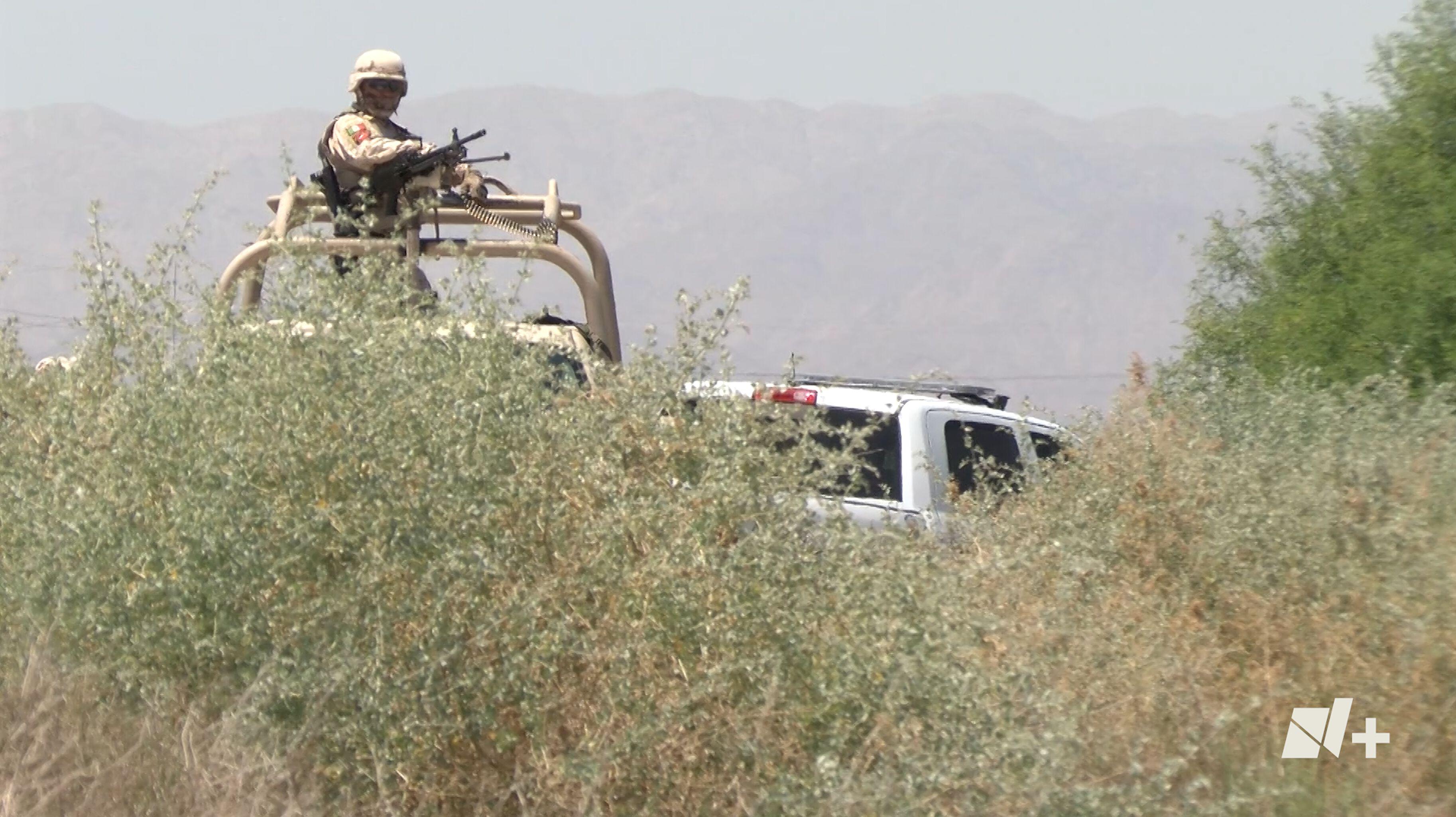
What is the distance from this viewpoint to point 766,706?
4.68 meters

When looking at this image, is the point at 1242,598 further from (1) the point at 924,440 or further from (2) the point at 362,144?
(2) the point at 362,144

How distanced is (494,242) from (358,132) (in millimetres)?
1139

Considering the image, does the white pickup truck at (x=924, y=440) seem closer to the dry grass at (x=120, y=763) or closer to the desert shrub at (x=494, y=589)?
the desert shrub at (x=494, y=589)

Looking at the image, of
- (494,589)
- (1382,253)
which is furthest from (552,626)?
(1382,253)

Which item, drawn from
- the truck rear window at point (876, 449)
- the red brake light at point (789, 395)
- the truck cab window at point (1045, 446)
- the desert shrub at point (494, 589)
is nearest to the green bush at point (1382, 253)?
the truck cab window at point (1045, 446)

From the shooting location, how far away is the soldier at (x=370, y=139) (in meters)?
8.94

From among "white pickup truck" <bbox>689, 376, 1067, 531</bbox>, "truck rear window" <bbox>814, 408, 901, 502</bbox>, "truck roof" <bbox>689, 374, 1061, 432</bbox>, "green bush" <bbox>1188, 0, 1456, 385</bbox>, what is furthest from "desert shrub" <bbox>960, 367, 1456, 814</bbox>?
"green bush" <bbox>1188, 0, 1456, 385</bbox>

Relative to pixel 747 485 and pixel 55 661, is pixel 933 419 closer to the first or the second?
pixel 747 485

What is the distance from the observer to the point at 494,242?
8414 mm

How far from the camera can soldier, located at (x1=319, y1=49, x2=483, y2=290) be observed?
8938 millimetres

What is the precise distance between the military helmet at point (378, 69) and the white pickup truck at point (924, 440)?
2.40 m

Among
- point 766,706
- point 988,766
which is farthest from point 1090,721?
point 766,706

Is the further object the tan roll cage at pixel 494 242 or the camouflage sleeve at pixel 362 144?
the camouflage sleeve at pixel 362 144

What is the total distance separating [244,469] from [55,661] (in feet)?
2.51
